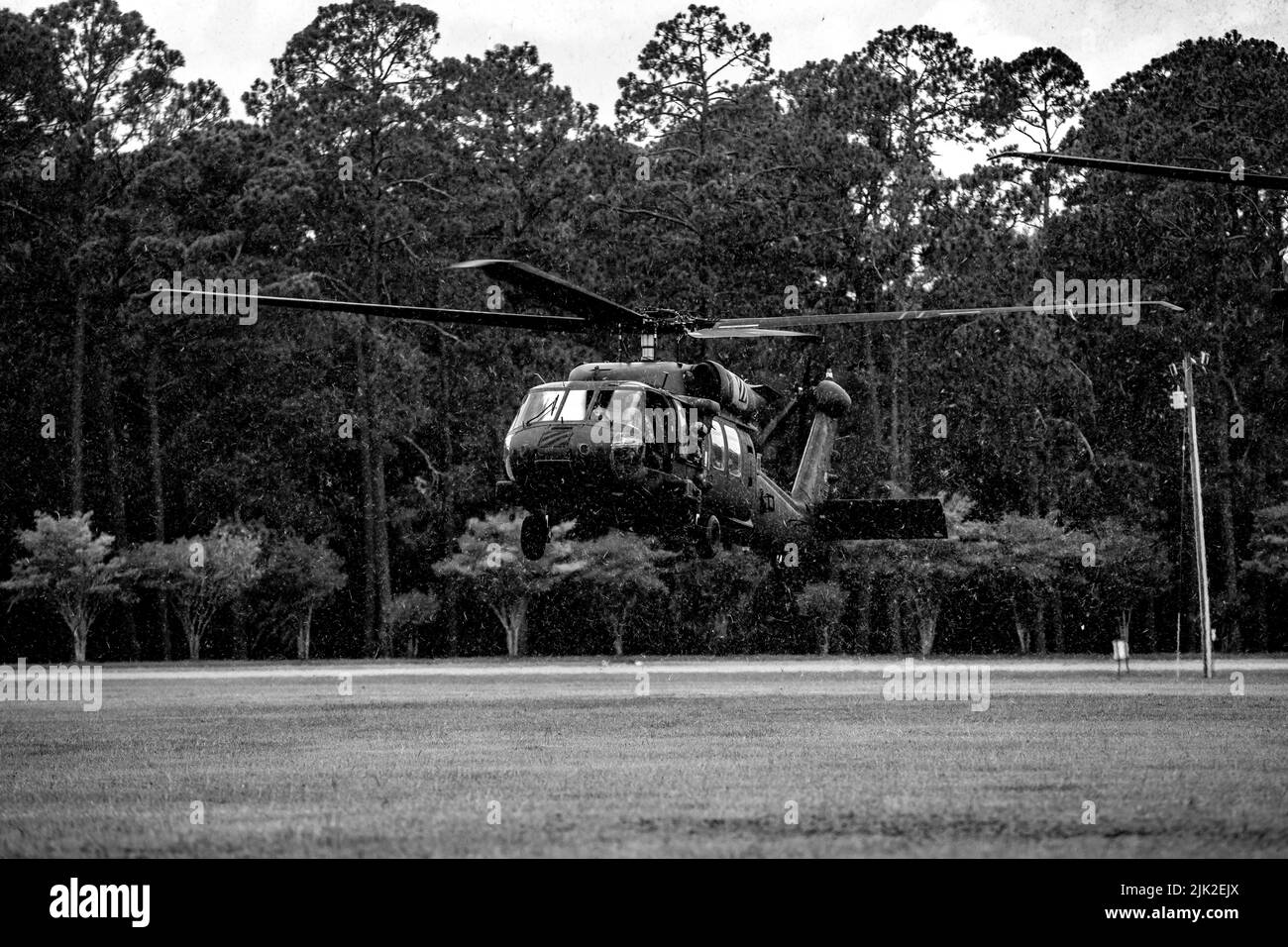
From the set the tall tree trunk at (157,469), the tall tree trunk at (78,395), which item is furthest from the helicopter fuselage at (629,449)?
the tall tree trunk at (157,469)

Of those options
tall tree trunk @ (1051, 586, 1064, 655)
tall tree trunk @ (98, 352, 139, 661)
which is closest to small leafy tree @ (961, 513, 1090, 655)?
tall tree trunk @ (1051, 586, 1064, 655)

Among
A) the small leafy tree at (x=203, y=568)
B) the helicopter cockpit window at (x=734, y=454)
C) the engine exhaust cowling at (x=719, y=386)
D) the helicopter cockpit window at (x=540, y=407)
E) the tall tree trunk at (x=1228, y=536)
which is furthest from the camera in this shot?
the tall tree trunk at (x=1228, y=536)

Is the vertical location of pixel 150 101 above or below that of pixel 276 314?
above

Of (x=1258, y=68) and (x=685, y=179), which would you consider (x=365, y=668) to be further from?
(x=1258, y=68)

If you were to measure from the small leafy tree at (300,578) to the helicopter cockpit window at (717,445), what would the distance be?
36.8 meters

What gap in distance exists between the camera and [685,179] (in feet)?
200

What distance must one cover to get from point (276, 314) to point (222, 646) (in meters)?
15.7

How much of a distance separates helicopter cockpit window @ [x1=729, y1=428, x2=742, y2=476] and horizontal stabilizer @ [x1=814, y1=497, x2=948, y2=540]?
213 cm

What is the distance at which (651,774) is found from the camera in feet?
61.2

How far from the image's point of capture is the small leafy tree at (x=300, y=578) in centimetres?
5875

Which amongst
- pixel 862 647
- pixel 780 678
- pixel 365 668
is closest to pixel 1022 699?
pixel 780 678

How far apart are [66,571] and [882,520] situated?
118 ft

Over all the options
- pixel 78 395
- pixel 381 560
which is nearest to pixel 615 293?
pixel 381 560

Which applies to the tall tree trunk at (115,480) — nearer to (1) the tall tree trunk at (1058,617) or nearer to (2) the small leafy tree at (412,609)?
(2) the small leafy tree at (412,609)
